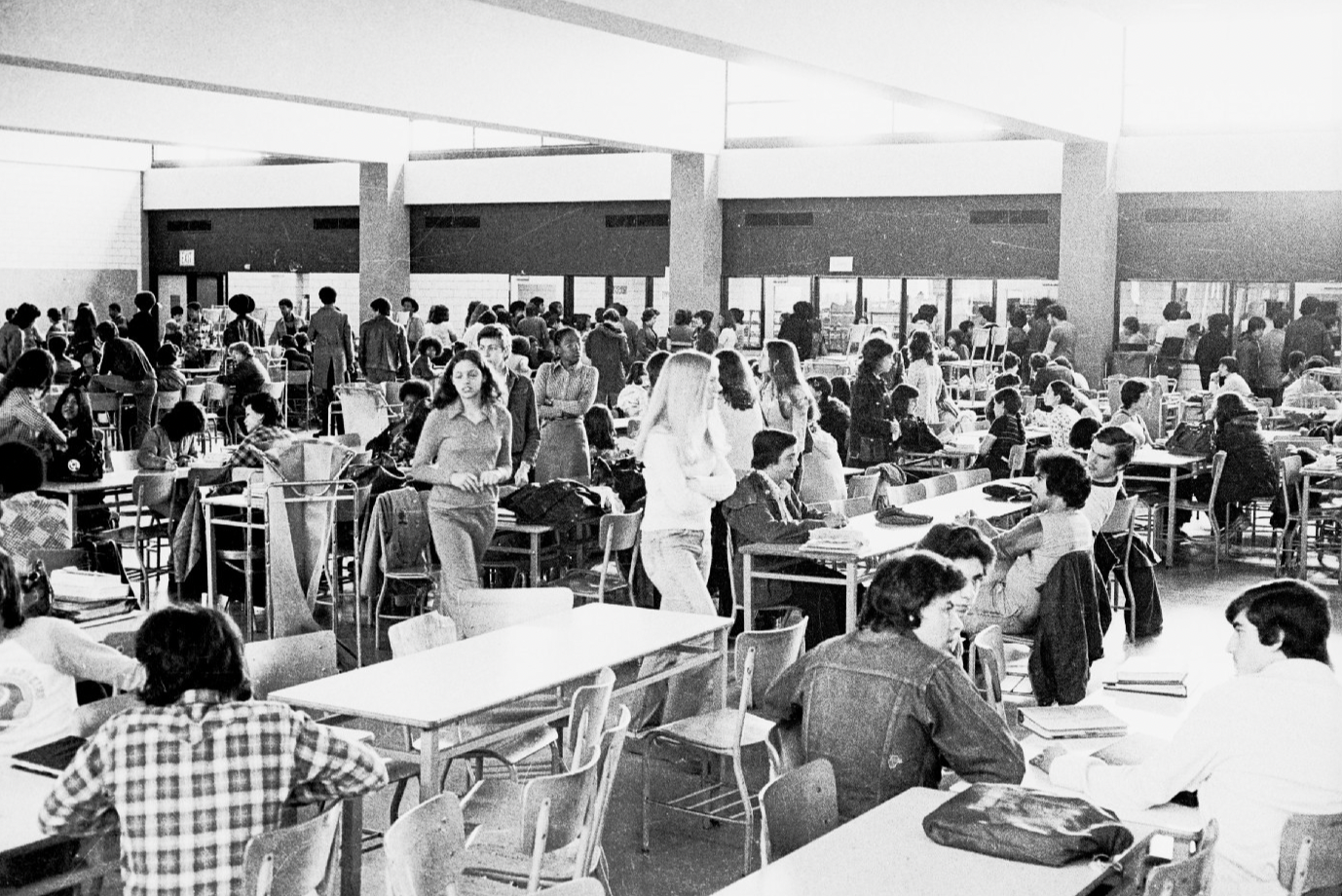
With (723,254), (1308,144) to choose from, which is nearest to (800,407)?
(1308,144)

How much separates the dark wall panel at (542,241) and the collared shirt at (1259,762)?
15.8 m

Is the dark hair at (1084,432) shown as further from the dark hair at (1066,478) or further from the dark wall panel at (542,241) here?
the dark wall panel at (542,241)

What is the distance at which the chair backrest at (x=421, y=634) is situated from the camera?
4.97m

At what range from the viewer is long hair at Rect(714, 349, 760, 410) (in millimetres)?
7750

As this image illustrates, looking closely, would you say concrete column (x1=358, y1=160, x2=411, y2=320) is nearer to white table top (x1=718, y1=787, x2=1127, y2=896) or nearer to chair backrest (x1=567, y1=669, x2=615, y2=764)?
chair backrest (x1=567, y1=669, x2=615, y2=764)

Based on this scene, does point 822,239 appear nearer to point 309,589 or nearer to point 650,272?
point 650,272

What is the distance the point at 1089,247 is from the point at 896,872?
540 inches

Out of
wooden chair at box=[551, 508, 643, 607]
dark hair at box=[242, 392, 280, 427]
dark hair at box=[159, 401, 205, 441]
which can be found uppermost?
dark hair at box=[242, 392, 280, 427]

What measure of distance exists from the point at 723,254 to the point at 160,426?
423 inches

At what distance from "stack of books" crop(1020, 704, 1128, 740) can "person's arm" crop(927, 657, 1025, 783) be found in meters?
0.52

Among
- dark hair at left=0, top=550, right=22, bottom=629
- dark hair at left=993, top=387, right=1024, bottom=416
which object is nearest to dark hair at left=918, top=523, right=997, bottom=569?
dark hair at left=0, top=550, right=22, bottom=629

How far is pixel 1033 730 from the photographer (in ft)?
14.1

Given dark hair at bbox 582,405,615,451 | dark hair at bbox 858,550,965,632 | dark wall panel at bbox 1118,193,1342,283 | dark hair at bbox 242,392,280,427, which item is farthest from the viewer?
dark wall panel at bbox 1118,193,1342,283

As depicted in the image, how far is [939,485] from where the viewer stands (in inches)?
339
